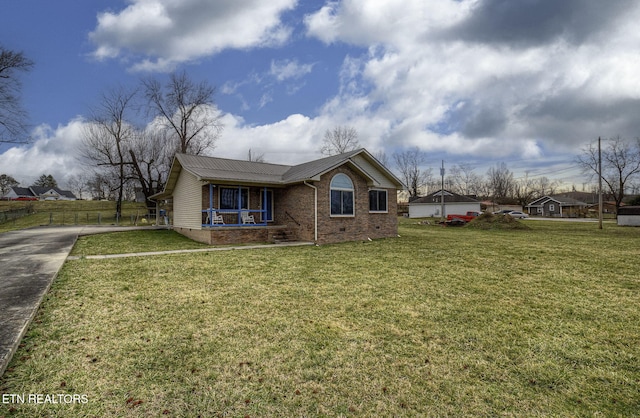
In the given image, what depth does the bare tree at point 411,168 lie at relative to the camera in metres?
59.9

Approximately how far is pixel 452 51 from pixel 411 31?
2846 millimetres

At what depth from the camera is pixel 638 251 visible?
1185cm

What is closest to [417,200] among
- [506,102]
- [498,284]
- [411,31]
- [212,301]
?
[506,102]

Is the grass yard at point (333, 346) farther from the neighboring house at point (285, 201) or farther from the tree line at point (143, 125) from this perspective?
the tree line at point (143, 125)

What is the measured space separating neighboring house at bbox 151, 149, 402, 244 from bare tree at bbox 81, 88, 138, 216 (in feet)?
62.9

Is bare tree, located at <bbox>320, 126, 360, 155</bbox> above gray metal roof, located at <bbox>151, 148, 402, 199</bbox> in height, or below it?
above

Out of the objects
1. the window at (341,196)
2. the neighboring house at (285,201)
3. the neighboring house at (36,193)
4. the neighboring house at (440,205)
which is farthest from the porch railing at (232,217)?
the neighboring house at (36,193)

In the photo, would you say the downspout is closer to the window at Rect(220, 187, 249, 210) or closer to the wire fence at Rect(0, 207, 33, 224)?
the window at Rect(220, 187, 249, 210)

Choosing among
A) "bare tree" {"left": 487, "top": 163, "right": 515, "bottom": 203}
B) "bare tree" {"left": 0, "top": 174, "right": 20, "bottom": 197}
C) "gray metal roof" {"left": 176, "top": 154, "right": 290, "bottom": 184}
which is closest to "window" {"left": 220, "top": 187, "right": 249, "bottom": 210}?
"gray metal roof" {"left": 176, "top": 154, "right": 290, "bottom": 184}

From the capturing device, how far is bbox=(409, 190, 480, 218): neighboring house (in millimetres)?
44875

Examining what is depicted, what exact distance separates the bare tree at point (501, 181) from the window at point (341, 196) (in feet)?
229

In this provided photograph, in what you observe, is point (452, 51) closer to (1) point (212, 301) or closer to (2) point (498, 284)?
(2) point (498, 284)

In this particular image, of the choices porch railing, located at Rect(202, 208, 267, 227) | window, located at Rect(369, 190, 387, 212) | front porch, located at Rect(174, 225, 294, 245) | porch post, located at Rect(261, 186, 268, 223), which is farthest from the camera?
window, located at Rect(369, 190, 387, 212)

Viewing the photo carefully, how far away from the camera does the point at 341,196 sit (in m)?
14.8
